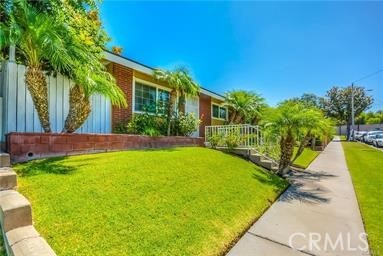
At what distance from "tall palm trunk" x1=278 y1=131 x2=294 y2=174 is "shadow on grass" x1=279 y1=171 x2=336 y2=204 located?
1.71 feet

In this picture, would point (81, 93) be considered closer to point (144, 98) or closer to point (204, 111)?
point (144, 98)

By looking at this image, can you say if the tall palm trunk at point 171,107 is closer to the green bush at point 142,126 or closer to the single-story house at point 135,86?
the green bush at point 142,126

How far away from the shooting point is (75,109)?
6.45 m

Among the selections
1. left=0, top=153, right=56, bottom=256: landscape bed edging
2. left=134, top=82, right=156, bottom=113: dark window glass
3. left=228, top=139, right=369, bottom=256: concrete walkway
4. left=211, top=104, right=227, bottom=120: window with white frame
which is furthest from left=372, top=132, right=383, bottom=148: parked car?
left=0, top=153, right=56, bottom=256: landscape bed edging

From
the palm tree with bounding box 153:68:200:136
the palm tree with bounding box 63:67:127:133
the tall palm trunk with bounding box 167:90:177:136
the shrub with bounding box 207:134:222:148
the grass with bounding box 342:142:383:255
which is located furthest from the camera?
the shrub with bounding box 207:134:222:148

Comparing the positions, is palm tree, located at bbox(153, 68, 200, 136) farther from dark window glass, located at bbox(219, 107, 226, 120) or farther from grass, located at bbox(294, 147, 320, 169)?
dark window glass, located at bbox(219, 107, 226, 120)

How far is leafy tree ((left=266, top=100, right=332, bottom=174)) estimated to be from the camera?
8578 millimetres

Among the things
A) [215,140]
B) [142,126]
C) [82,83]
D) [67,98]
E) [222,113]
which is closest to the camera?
[82,83]

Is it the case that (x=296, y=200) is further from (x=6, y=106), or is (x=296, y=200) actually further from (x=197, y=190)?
(x=6, y=106)

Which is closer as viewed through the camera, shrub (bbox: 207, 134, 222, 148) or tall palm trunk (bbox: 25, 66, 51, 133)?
tall palm trunk (bbox: 25, 66, 51, 133)

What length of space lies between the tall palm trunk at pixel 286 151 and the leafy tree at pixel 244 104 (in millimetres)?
6156

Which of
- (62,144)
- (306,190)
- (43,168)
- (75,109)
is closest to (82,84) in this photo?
(75,109)

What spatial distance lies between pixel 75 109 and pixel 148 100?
511cm

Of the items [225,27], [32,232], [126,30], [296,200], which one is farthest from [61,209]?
[126,30]
